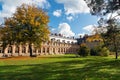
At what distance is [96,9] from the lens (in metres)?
30.6

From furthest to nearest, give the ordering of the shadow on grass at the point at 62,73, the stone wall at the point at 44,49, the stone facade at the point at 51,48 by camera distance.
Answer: the stone facade at the point at 51,48, the stone wall at the point at 44,49, the shadow on grass at the point at 62,73

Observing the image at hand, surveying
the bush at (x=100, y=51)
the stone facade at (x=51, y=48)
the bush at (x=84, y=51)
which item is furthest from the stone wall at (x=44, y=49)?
the bush at (x=100, y=51)

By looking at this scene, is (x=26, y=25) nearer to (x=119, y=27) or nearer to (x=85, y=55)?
(x=85, y=55)

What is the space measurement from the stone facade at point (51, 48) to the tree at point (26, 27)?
67.6 ft

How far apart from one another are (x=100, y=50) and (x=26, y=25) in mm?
25646

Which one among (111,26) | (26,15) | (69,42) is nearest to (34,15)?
(26,15)

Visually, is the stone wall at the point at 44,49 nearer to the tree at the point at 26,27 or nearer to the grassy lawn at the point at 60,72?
the tree at the point at 26,27

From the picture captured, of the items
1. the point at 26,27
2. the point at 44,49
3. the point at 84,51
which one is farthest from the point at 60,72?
the point at 44,49

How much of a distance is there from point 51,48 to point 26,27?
49020 mm

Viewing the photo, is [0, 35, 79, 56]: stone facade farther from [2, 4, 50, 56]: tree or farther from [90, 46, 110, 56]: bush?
[2, 4, 50, 56]: tree

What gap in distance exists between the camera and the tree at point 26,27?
58.8m

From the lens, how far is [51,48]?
355ft

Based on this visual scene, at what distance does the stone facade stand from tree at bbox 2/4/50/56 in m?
20.6

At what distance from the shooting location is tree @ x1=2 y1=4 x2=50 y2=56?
58781mm
